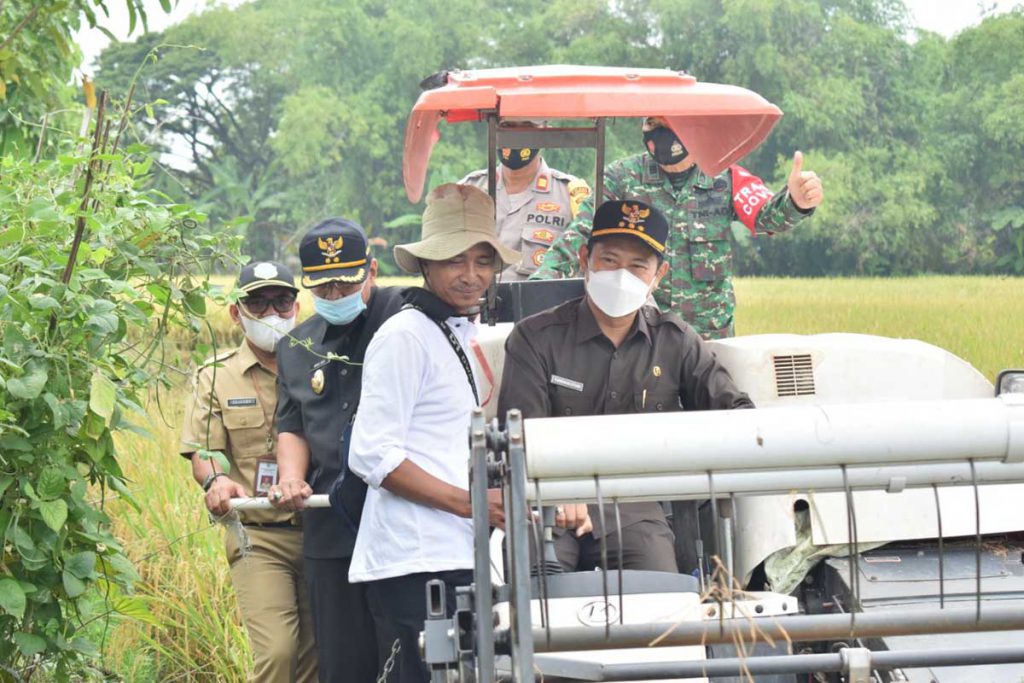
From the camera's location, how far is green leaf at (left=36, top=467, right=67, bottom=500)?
3.69m

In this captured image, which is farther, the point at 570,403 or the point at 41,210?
the point at 570,403

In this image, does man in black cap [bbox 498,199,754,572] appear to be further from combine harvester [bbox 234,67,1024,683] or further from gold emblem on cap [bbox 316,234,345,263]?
gold emblem on cap [bbox 316,234,345,263]

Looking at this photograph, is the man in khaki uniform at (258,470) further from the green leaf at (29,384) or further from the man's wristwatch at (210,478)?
the green leaf at (29,384)

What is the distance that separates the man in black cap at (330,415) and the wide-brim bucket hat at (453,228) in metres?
0.45

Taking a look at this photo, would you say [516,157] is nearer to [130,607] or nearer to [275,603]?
[275,603]

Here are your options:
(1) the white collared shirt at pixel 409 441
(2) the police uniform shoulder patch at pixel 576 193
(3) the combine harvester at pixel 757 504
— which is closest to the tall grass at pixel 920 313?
(2) the police uniform shoulder patch at pixel 576 193

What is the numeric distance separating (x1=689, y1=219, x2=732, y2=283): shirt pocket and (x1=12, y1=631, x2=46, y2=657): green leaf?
11.8 feet

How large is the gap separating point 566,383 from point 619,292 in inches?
14.3

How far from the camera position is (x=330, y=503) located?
4680 millimetres

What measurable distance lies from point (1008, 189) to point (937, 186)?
121 inches

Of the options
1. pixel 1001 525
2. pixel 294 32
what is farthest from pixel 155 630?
pixel 294 32

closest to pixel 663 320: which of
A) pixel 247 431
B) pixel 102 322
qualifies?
pixel 247 431

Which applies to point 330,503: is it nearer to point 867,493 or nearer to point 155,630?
point 867,493

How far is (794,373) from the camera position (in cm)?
505
